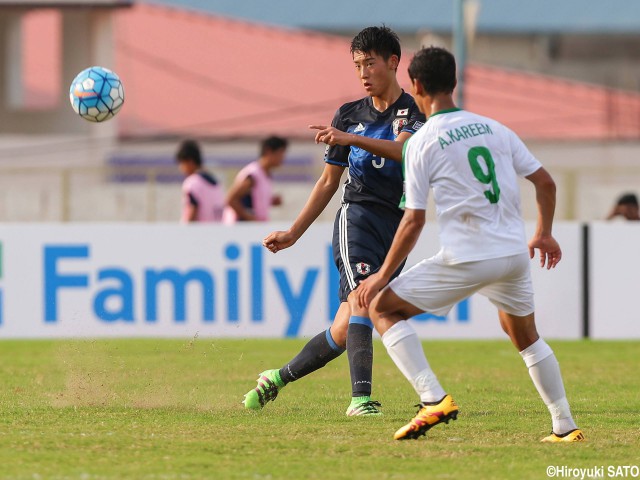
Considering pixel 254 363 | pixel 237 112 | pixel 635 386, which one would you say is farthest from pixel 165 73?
pixel 635 386

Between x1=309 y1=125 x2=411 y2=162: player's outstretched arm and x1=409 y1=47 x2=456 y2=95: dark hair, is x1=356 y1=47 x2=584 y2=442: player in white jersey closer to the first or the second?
x1=409 y1=47 x2=456 y2=95: dark hair

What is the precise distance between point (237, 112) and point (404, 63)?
4480 mm

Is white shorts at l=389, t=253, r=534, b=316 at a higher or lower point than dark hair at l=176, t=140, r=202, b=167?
lower

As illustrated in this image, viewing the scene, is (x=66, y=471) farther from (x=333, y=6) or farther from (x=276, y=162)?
(x=333, y=6)

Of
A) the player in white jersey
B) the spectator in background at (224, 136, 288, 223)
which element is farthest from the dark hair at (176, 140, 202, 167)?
the player in white jersey

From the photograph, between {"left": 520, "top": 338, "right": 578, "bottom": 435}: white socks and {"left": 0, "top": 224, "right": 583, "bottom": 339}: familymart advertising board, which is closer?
{"left": 520, "top": 338, "right": 578, "bottom": 435}: white socks

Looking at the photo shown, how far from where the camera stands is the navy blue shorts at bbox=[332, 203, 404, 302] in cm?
827

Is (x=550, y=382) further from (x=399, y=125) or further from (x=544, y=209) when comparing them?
(x=399, y=125)

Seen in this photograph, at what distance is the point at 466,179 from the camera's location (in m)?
6.64

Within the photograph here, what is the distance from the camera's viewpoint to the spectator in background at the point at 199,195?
15.3 meters

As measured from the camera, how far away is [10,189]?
22344mm

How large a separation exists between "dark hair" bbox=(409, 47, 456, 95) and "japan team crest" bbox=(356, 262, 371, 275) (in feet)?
5.64

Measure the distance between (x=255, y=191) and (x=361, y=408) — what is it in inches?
285

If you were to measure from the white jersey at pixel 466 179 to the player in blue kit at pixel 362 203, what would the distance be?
1.30 meters
